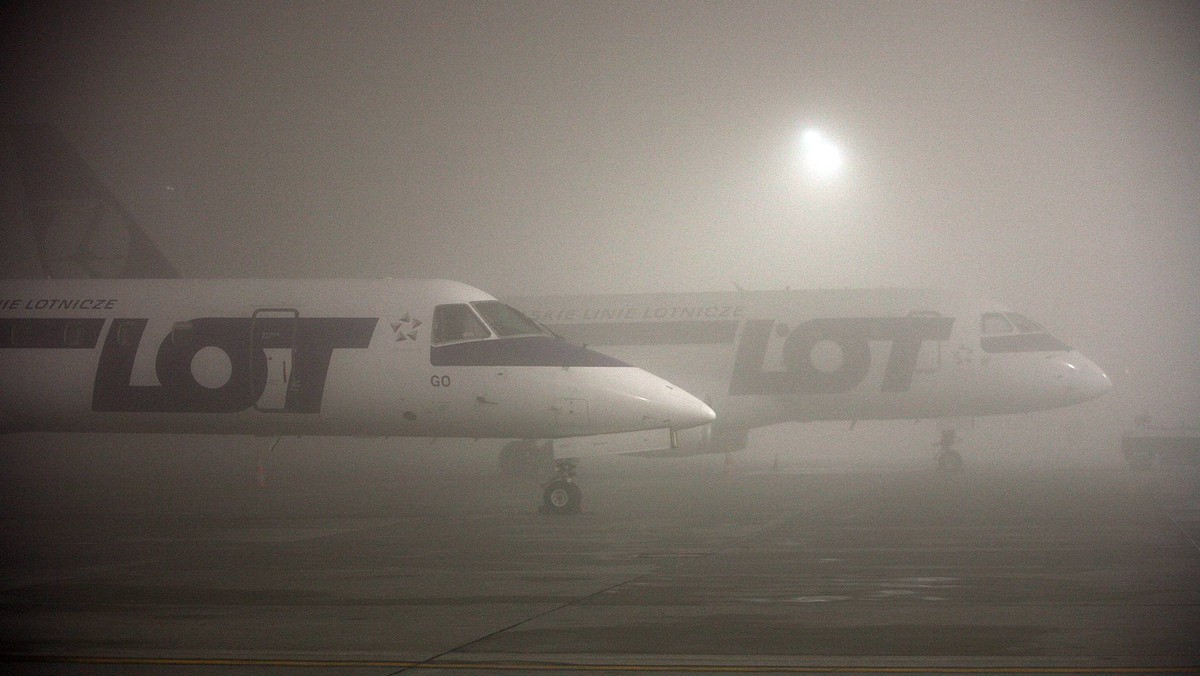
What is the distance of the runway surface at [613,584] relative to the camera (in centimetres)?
800

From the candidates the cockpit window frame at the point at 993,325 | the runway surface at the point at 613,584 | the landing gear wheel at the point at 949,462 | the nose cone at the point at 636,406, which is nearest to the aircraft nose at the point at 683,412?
the nose cone at the point at 636,406

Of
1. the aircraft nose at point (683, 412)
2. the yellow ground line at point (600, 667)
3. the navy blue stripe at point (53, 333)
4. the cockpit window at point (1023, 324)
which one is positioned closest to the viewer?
the yellow ground line at point (600, 667)

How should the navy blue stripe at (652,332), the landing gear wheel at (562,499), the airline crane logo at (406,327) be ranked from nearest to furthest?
the landing gear wheel at (562,499), the airline crane logo at (406,327), the navy blue stripe at (652,332)

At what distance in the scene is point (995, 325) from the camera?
28.2 meters

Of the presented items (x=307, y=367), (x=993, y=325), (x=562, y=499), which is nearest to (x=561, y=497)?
(x=562, y=499)

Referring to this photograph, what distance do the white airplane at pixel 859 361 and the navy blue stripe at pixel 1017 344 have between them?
0.02 metres

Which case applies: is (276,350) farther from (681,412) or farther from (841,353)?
(841,353)

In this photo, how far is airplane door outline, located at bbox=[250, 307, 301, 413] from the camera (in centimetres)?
1877

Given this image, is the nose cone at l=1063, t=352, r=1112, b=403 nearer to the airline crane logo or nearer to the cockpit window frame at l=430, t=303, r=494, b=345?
the cockpit window frame at l=430, t=303, r=494, b=345

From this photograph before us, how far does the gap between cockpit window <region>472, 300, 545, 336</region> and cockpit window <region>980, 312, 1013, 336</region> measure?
13072 millimetres

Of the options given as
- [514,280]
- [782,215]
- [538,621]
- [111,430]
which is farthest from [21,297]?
[782,215]

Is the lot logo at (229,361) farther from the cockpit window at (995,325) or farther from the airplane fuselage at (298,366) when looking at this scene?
the cockpit window at (995,325)

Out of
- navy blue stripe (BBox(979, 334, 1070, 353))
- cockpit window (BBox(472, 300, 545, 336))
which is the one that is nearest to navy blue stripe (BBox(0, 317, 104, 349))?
cockpit window (BBox(472, 300, 545, 336))

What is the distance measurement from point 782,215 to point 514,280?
1060 centimetres
